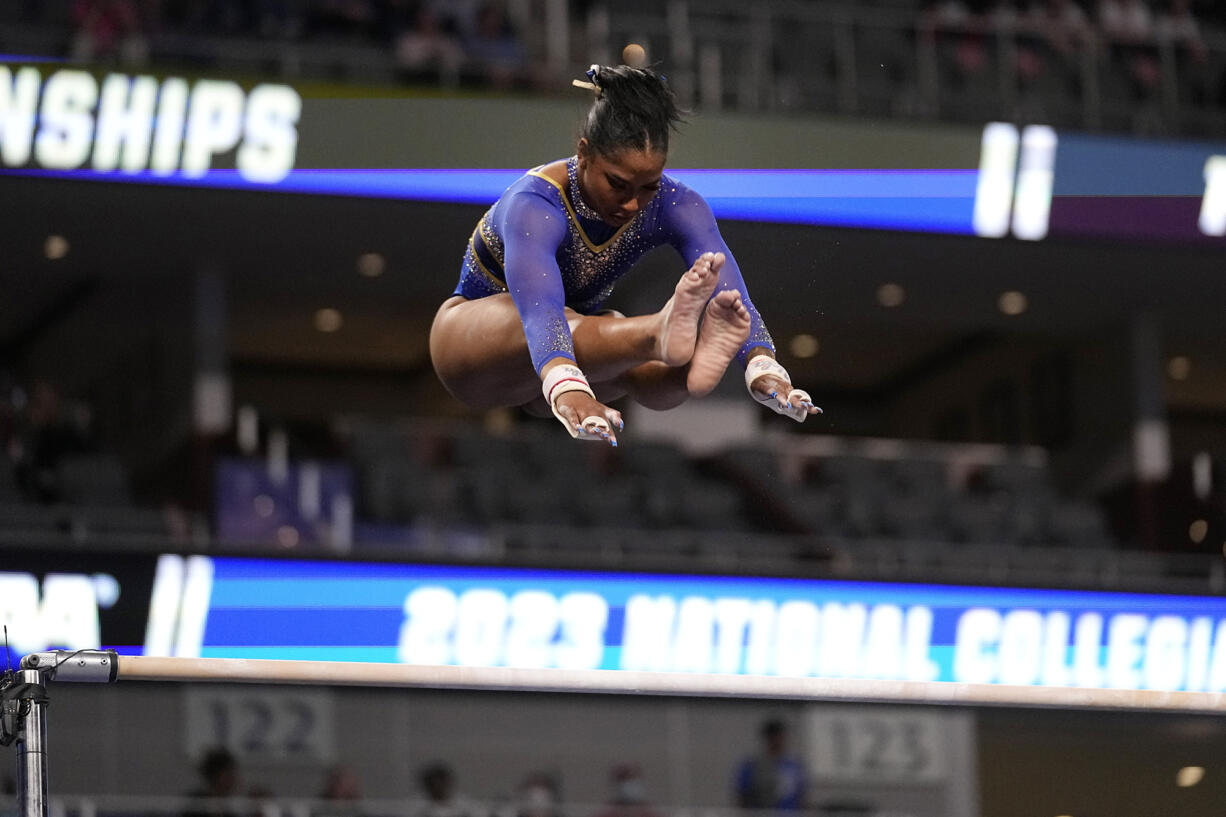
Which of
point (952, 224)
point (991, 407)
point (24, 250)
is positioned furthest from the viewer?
point (991, 407)

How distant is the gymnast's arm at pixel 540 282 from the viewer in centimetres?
489

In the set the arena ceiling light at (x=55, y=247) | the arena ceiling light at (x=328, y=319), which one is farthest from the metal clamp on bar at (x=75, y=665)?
the arena ceiling light at (x=328, y=319)

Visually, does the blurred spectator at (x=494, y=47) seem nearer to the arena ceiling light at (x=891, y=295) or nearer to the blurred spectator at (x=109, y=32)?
the blurred spectator at (x=109, y=32)

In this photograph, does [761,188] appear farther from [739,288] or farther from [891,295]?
[891,295]

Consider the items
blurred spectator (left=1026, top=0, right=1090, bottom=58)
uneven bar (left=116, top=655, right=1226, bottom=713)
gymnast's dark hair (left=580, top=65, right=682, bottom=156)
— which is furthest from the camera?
blurred spectator (left=1026, top=0, right=1090, bottom=58)

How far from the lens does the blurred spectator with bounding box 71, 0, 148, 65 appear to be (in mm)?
12422

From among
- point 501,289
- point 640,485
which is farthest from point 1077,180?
point 501,289

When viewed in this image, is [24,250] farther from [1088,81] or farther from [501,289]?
[501,289]

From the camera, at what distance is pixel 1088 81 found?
14344 mm

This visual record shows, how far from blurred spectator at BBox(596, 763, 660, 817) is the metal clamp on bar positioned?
6.71m

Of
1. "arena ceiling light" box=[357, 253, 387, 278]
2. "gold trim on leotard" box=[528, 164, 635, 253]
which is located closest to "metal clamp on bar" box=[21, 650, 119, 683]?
"gold trim on leotard" box=[528, 164, 635, 253]

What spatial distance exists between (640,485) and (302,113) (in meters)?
3.24

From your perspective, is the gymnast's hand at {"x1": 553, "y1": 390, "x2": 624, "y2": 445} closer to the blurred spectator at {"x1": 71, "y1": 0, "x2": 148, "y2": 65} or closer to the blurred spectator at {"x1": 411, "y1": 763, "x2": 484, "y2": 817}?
the blurred spectator at {"x1": 411, "y1": 763, "x2": 484, "y2": 817}

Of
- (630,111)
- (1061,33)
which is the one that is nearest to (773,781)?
(1061,33)
